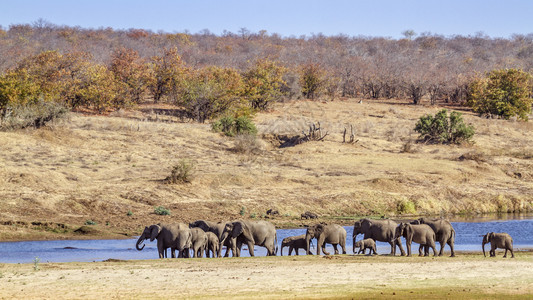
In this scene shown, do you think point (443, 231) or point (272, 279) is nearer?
point (272, 279)

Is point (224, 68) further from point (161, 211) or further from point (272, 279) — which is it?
point (272, 279)

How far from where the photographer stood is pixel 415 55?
14638cm

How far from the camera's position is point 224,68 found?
78.9m

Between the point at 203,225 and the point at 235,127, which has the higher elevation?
the point at 235,127

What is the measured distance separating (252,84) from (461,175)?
89.7ft

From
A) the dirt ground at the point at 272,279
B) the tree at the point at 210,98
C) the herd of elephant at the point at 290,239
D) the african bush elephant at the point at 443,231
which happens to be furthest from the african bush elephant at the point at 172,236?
the tree at the point at 210,98

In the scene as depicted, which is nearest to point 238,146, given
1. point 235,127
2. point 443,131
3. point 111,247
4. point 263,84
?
point 235,127

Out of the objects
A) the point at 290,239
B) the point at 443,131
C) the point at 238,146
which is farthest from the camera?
the point at 443,131

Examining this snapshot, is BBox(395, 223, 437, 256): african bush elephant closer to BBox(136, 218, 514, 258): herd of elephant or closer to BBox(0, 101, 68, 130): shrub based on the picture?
BBox(136, 218, 514, 258): herd of elephant

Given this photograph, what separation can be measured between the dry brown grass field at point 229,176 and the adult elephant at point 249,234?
22.6 ft

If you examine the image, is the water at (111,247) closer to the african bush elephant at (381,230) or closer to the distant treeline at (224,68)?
the african bush elephant at (381,230)

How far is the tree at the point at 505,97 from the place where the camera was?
70625mm

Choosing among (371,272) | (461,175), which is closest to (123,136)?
(461,175)

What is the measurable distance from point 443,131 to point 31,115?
26.3 metres
